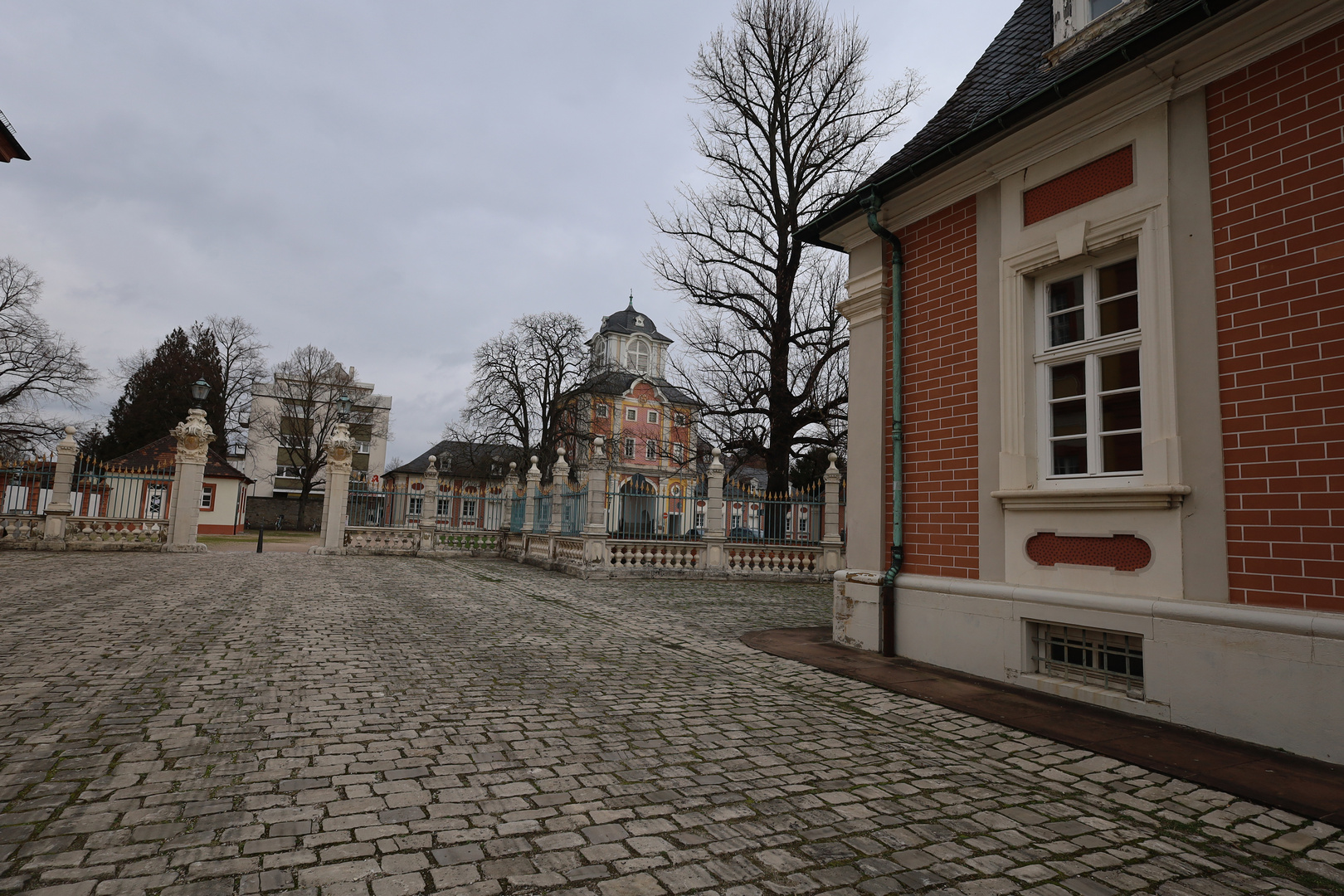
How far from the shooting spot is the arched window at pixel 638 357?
60688mm

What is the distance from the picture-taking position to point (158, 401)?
48625mm

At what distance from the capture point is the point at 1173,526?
16.8 feet

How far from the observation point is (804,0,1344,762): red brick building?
455 cm

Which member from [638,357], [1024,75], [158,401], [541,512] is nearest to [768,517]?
[541,512]

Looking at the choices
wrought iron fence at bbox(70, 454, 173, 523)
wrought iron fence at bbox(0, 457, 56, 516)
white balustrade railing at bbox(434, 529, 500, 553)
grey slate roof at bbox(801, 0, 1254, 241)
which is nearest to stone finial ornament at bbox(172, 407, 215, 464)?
wrought iron fence at bbox(70, 454, 173, 523)

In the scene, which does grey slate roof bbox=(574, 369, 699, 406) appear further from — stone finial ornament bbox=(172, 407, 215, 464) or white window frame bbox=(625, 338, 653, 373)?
stone finial ornament bbox=(172, 407, 215, 464)

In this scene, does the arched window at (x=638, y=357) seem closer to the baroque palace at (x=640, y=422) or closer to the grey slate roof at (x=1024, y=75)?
the baroque palace at (x=640, y=422)

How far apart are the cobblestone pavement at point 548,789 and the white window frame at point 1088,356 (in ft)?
7.49

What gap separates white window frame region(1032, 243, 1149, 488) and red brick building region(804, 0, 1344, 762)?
0.07 feet

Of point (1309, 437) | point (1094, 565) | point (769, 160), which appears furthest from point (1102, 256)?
point (769, 160)

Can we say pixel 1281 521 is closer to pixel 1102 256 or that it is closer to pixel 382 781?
pixel 1102 256

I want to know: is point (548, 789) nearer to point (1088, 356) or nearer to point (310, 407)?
point (1088, 356)

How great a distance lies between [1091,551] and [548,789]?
4.57 metres

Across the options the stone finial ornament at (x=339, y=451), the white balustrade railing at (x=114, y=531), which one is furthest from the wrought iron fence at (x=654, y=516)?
the white balustrade railing at (x=114, y=531)
